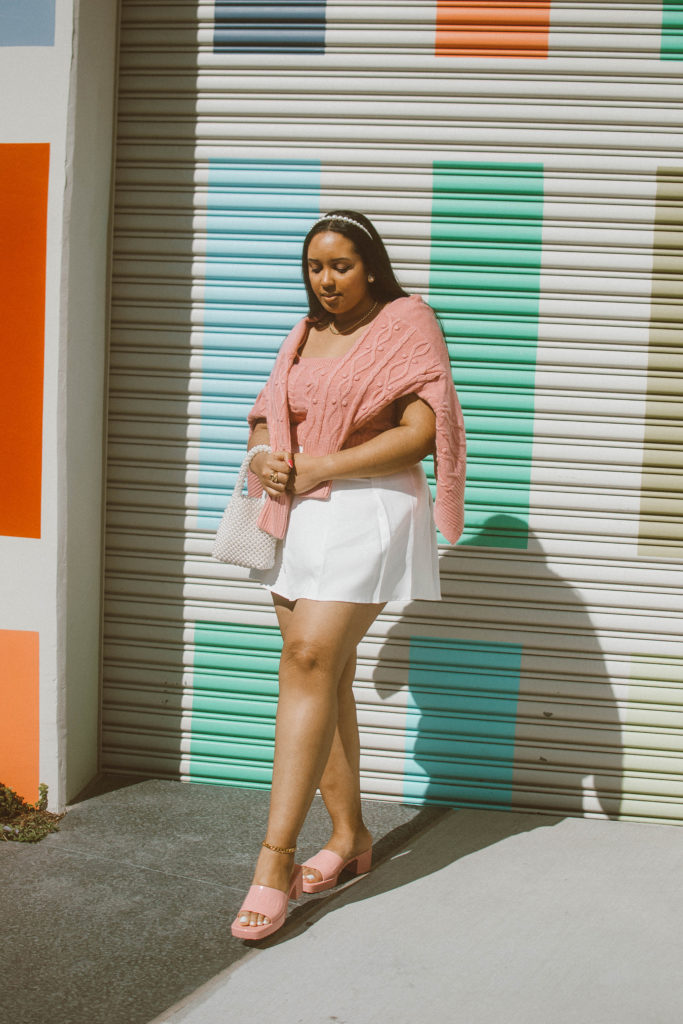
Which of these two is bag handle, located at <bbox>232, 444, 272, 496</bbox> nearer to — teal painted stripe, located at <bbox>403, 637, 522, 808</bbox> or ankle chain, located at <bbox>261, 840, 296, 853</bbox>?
ankle chain, located at <bbox>261, 840, 296, 853</bbox>

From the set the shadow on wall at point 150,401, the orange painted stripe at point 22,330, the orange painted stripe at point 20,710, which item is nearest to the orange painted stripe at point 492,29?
the shadow on wall at point 150,401

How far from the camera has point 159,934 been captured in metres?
2.87

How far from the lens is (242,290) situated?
13.6 ft

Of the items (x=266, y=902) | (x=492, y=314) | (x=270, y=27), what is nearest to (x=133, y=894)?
(x=266, y=902)

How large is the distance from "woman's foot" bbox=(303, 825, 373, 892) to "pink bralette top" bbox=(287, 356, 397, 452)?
1.28 m

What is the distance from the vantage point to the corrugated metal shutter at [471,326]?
155 inches

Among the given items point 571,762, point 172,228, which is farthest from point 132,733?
point 172,228

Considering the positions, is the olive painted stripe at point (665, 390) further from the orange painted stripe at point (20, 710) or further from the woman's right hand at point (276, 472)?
the orange painted stripe at point (20, 710)

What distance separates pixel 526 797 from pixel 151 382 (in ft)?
7.61

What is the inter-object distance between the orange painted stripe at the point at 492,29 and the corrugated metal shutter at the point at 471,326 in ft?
0.03

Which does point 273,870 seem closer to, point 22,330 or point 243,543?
point 243,543

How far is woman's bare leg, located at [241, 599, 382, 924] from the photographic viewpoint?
2.86 m

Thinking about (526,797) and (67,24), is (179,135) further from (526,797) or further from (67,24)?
(526,797)

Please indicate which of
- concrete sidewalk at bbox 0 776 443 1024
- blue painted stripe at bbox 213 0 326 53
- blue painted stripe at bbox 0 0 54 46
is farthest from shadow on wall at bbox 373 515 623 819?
blue painted stripe at bbox 0 0 54 46
